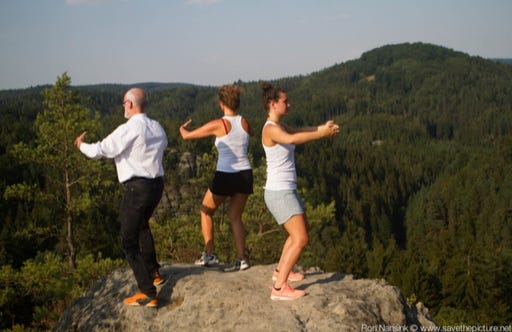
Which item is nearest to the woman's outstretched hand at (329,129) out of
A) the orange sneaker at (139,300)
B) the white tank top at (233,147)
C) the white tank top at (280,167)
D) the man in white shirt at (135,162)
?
the white tank top at (280,167)

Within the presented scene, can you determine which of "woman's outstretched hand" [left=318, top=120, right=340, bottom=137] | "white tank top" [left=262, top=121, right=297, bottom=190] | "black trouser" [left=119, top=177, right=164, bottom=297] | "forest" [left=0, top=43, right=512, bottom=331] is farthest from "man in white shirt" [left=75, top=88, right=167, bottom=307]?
"forest" [left=0, top=43, right=512, bottom=331]

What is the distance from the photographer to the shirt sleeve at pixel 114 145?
575 cm

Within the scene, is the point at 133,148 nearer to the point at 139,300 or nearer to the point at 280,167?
the point at 280,167

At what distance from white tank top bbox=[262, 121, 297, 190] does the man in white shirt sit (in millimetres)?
1425

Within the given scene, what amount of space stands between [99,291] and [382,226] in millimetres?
101486

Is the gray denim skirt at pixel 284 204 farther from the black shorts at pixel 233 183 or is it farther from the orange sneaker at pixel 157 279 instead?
the orange sneaker at pixel 157 279

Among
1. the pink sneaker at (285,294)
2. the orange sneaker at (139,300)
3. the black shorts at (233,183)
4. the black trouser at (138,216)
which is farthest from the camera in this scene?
the black shorts at (233,183)

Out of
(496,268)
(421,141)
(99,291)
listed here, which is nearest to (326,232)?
(496,268)

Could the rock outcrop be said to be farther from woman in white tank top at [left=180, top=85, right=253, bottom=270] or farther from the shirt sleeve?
the shirt sleeve

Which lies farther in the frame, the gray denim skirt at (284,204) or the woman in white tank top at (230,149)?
the woman in white tank top at (230,149)

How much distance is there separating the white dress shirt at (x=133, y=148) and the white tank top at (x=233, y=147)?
1010 millimetres

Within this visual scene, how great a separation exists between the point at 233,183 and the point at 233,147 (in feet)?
1.77

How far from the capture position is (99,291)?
7688 mm

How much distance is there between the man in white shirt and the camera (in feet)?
19.0
